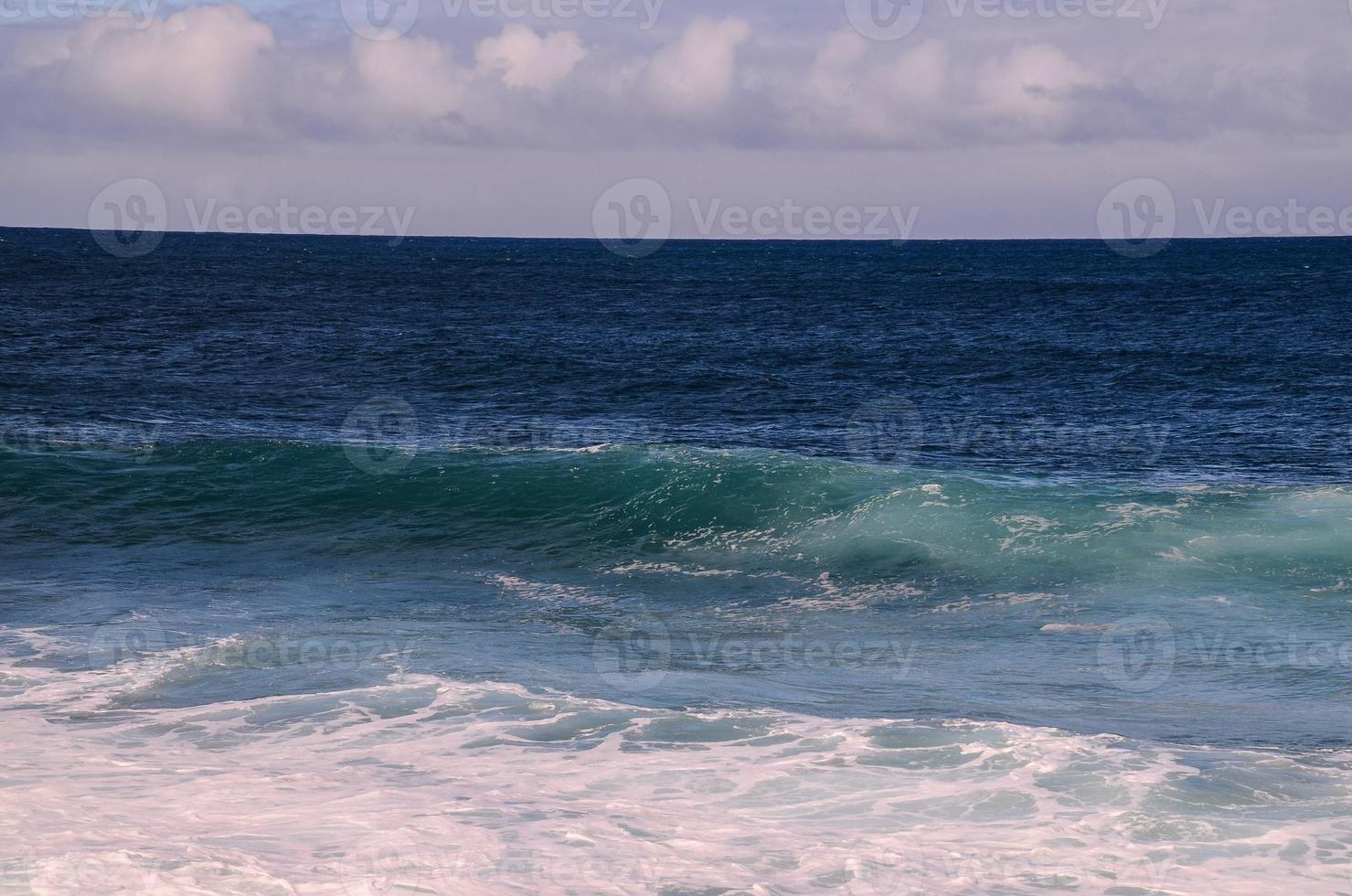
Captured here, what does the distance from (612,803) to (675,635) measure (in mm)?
5486

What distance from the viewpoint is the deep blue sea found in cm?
873

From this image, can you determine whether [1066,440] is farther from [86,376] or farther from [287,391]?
[86,376]

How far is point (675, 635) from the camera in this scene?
15008 millimetres

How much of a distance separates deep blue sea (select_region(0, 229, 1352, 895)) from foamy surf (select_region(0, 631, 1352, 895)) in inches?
1.7

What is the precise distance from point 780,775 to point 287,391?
32389 mm

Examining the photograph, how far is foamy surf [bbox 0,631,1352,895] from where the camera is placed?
26.8ft

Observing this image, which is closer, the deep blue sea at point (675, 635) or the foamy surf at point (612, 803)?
the foamy surf at point (612, 803)

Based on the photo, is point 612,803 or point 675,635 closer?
point 612,803

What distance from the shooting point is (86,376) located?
135 ft

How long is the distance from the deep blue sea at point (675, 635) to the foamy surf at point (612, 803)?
4 centimetres

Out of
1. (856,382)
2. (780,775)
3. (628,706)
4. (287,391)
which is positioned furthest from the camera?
(856,382)

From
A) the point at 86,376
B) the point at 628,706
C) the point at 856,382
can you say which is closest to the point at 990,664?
the point at 628,706

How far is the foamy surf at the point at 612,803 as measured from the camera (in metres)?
8.16

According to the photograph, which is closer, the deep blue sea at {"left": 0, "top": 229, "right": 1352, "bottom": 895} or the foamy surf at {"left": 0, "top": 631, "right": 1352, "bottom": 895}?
the foamy surf at {"left": 0, "top": 631, "right": 1352, "bottom": 895}
